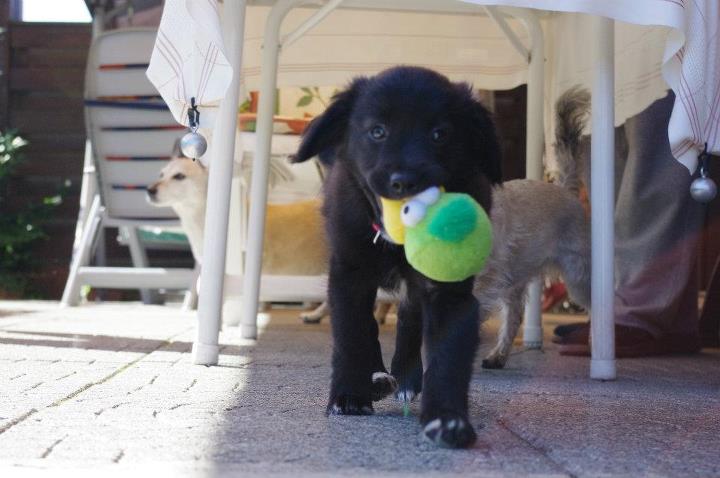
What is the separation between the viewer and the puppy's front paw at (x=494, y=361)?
9.87ft

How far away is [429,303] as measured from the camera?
1.81 meters

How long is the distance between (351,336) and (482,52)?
6.58ft

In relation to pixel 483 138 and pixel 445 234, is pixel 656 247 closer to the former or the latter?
pixel 483 138

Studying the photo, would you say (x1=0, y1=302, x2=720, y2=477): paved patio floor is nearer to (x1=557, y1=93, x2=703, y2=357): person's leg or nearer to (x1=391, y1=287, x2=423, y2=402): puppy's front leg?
(x1=391, y1=287, x2=423, y2=402): puppy's front leg

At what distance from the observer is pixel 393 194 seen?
5.40 ft

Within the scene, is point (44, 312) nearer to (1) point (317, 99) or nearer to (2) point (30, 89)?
(1) point (317, 99)

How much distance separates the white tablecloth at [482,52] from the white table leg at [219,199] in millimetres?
85

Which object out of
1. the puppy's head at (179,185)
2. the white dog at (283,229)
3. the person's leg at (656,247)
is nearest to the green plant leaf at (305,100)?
the white dog at (283,229)

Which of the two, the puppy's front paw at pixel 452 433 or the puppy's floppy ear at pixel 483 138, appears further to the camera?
the puppy's floppy ear at pixel 483 138

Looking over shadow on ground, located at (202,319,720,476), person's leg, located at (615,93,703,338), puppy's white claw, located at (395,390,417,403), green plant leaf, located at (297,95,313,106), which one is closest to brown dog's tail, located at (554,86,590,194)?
person's leg, located at (615,93,703,338)

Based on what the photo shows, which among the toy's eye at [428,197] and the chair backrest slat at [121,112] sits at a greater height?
the chair backrest slat at [121,112]

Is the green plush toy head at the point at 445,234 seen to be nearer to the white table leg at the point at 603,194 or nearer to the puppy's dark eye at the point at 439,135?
the puppy's dark eye at the point at 439,135

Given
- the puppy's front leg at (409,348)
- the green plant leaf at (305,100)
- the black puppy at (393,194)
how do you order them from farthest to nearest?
the green plant leaf at (305,100)
the puppy's front leg at (409,348)
the black puppy at (393,194)

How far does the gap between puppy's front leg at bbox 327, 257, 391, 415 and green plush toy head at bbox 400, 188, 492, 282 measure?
31cm
